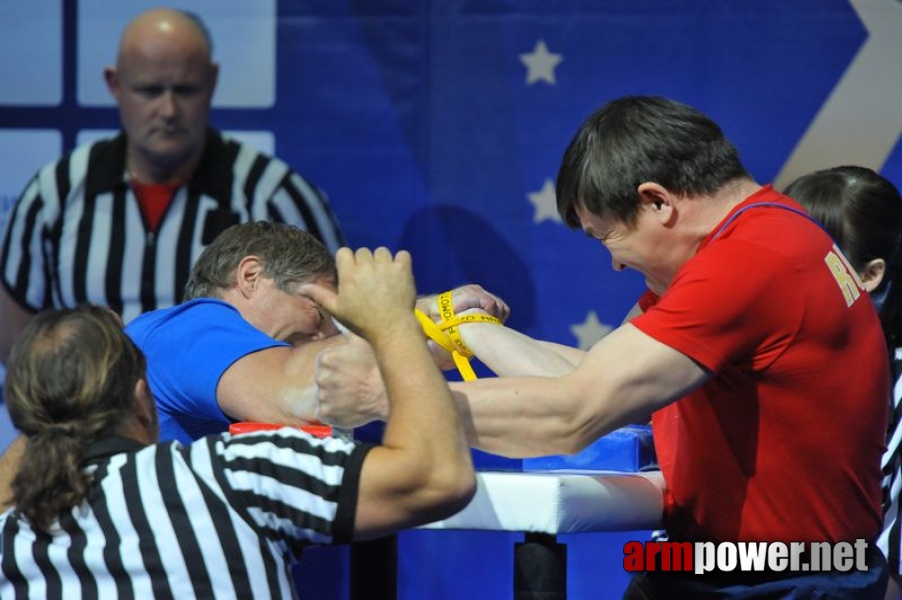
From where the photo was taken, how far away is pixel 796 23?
3.43 metres

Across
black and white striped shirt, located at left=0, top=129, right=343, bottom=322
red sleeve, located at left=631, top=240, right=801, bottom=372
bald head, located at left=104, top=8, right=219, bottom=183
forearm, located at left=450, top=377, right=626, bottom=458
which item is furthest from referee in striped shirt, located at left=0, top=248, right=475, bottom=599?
bald head, located at left=104, top=8, right=219, bottom=183

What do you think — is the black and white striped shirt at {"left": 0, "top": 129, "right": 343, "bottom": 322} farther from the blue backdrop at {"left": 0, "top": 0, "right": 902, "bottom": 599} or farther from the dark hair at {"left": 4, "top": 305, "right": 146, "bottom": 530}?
the dark hair at {"left": 4, "top": 305, "right": 146, "bottom": 530}

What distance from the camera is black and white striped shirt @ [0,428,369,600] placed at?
151cm

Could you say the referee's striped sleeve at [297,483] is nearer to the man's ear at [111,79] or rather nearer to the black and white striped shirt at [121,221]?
the black and white striped shirt at [121,221]

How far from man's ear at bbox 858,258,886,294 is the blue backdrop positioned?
38.6 inches

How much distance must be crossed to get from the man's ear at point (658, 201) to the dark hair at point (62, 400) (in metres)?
0.77

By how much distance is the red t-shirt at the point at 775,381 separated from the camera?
67.7 inches

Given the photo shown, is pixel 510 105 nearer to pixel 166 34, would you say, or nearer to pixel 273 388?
pixel 166 34

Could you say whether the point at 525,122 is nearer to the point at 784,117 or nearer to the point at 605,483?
the point at 784,117

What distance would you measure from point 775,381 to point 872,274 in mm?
826

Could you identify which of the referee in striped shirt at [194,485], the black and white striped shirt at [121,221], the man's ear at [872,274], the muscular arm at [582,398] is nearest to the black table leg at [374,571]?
the muscular arm at [582,398]

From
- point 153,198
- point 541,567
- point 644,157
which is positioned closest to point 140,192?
point 153,198

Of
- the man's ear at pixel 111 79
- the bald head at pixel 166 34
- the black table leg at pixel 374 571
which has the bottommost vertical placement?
the black table leg at pixel 374 571

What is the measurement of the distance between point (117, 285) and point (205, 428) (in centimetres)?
143
